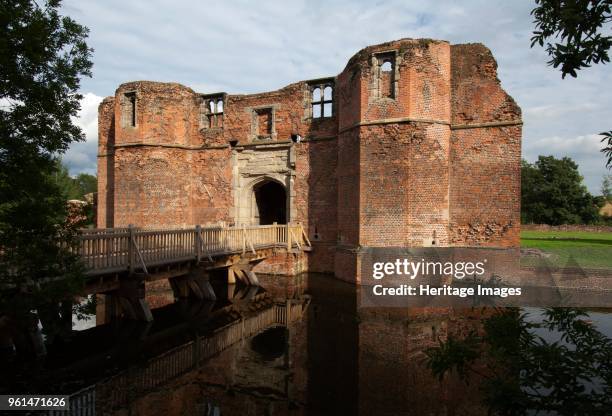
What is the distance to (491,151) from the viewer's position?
14031 millimetres

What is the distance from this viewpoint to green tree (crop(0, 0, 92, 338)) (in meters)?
3.73

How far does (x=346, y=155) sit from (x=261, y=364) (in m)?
9.30

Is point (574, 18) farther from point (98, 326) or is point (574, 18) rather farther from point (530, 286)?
point (530, 286)

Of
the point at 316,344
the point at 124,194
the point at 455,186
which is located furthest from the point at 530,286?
the point at 124,194

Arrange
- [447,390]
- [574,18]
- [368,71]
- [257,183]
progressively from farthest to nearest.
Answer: [257,183] → [368,71] → [447,390] → [574,18]

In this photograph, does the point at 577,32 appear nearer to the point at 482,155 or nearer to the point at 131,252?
the point at 131,252

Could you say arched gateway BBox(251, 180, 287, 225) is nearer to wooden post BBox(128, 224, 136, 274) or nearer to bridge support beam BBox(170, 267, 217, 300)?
bridge support beam BBox(170, 267, 217, 300)

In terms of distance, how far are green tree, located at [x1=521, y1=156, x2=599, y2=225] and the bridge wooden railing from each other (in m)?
42.8

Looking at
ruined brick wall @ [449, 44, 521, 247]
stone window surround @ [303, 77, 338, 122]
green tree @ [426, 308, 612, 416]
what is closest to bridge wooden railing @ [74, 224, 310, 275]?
stone window surround @ [303, 77, 338, 122]

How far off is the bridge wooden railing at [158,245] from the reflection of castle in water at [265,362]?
4.81ft

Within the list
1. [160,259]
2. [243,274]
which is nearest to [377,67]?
[243,274]

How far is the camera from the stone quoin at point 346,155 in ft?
44.2

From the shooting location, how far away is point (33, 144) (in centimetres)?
403

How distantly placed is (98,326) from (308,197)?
9439 mm
